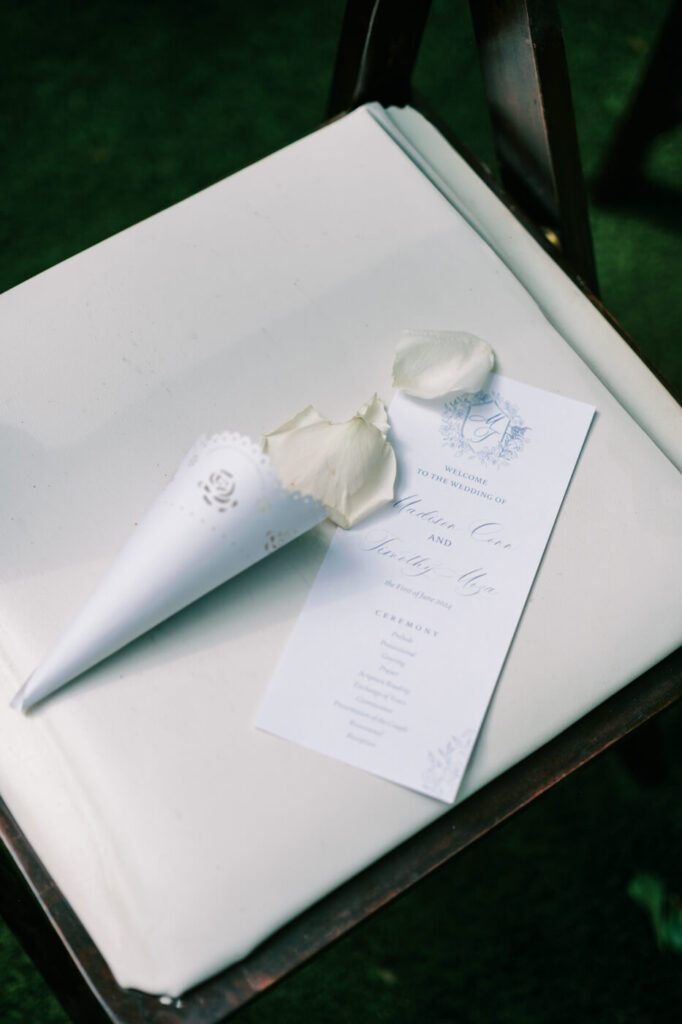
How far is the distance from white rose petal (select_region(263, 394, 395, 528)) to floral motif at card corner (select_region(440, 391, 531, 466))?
6 centimetres

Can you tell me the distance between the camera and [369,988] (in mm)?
889

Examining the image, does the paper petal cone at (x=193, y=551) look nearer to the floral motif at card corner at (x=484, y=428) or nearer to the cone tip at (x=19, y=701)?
the cone tip at (x=19, y=701)

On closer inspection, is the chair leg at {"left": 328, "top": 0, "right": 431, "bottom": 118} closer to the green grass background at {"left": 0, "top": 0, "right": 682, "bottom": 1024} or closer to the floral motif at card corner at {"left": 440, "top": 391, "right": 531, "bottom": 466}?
the floral motif at card corner at {"left": 440, "top": 391, "right": 531, "bottom": 466}

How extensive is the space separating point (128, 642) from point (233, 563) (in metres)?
0.08

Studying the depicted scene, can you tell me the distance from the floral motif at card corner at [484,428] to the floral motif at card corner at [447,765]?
0.19 m

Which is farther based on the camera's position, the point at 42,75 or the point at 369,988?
the point at 42,75

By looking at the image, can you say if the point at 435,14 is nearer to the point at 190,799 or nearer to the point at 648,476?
the point at 648,476

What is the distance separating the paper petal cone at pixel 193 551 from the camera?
0.52 metres

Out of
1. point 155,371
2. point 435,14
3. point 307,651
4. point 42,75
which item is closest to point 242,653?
point 307,651

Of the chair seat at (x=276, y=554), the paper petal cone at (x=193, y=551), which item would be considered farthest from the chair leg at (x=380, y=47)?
the paper petal cone at (x=193, y=551)

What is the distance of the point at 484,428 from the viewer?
60 centimetres

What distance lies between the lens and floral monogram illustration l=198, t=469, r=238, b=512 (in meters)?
0.52

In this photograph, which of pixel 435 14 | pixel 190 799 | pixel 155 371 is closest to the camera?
pixel 190 799

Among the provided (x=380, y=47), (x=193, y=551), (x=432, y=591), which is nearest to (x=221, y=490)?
(x=193, y=551)
